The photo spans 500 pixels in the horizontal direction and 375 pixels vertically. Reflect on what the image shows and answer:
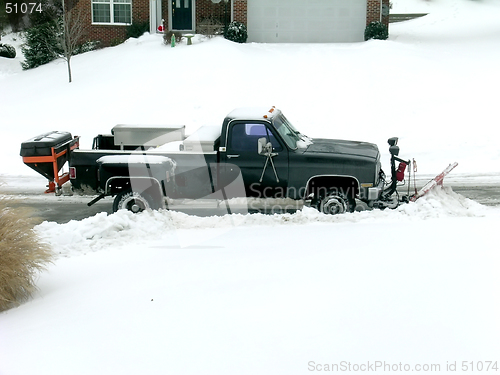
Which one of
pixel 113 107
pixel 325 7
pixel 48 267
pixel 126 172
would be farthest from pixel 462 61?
pixel 48 267

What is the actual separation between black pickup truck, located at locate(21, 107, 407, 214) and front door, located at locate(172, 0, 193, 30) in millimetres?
18592

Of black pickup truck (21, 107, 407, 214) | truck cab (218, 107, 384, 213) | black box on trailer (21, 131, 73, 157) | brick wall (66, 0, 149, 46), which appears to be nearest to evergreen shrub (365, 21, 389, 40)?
brick wall (66, 0, 149, 46)

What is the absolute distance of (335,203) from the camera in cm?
996

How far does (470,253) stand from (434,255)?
0.43 meters

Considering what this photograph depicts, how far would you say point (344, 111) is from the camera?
61.6 ft

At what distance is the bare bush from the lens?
20.4 ft

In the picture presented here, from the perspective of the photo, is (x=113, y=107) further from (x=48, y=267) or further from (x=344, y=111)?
(x=48, y=267)

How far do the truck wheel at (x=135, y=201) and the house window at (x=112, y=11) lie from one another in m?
19.1

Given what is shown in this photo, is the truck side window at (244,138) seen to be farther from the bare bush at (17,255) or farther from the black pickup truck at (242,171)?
the bare bush at (17,255)

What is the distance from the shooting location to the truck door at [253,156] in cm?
992

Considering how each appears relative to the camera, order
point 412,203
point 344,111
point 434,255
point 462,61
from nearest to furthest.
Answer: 1. point 434,255
2. point 412,203
3. point 344,111
4. point 462,61

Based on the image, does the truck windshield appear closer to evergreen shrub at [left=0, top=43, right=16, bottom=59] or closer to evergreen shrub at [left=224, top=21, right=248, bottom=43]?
evergreen shrub at [left=224, top=21, right=248, bottom=43]

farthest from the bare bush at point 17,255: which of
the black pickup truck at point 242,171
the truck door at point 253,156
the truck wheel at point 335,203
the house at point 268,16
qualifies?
the house at point 268,16

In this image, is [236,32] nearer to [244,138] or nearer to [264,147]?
[244,138]
